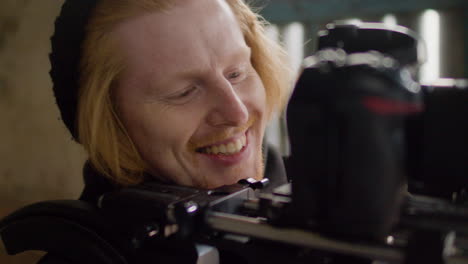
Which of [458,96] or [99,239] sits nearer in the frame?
[458,96]

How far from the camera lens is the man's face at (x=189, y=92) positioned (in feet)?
2.57

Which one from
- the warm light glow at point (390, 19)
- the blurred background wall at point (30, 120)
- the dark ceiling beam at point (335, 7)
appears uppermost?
the dark ceiling beam at point (335, 7)

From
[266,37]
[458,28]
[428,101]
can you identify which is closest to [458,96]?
[428,101]

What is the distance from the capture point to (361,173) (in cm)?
41

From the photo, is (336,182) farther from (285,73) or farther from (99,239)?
(285,73)

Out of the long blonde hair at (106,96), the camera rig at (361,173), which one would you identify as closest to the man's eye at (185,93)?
the long blonde hair at (106,96)

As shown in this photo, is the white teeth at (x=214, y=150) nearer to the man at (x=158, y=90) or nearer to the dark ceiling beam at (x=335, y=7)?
the man at (x=158, y=90)

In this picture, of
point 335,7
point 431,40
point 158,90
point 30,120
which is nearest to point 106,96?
point 158,90

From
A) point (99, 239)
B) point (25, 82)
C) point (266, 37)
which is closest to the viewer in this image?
point (99, 239)

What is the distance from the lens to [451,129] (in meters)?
0.46

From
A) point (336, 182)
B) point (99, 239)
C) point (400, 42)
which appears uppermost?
point (400, 42)

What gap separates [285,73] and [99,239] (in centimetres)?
54

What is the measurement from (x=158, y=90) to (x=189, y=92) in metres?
0.05

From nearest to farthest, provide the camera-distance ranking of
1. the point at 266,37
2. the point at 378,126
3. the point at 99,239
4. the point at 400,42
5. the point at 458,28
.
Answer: the point at 378,126 → the point at 400,42 → the point at 99,239 → the point at 266,37 → the point at 458,28
